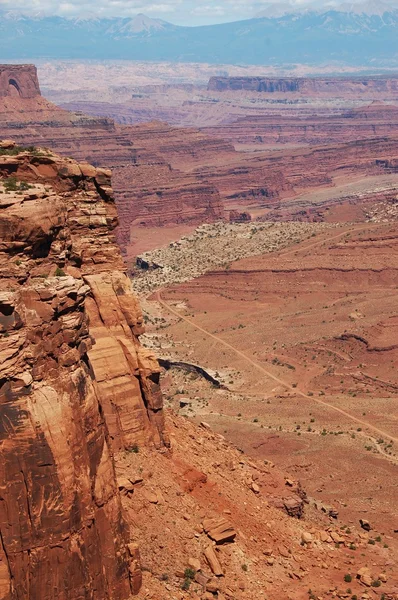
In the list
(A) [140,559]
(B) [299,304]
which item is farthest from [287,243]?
(A) [140,559]

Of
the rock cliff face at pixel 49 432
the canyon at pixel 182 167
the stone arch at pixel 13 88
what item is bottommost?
the canyon at pixel 182 167

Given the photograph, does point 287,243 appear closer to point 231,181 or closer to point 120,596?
point 231,181

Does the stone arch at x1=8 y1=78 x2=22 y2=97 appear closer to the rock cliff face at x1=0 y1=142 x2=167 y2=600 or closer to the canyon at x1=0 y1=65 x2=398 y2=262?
the canyon at x1=0 y1=65 x2=398 y2=262

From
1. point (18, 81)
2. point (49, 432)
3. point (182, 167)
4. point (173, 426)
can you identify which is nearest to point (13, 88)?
point (18, 81)

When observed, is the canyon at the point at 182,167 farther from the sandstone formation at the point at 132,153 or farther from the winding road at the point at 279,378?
the winding road at the point at 279,378

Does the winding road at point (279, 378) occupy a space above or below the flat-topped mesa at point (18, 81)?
below

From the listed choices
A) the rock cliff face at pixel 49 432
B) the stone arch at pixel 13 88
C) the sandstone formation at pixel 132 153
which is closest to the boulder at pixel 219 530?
the rock cliff face at pixel 49 432

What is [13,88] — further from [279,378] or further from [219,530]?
[219,530]

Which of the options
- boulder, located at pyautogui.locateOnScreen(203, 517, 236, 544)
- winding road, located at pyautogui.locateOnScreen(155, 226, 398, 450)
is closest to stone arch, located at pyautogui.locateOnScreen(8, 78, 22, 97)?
winding road, located at pyautogui.locateOnScreen(155, 226, 398, 450)
